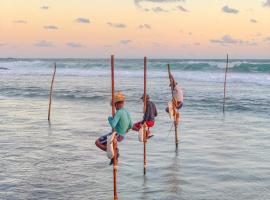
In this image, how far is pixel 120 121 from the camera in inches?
457

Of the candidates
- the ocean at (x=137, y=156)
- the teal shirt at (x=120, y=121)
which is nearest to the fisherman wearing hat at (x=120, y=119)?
the teal shirt at (x=120, y=121)

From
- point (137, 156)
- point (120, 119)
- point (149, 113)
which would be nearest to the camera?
point (120, 119)

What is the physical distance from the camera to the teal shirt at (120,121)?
37.3ft

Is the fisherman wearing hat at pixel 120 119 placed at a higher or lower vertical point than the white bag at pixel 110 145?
higher

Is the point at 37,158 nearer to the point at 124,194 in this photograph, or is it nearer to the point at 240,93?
the point at 124,194

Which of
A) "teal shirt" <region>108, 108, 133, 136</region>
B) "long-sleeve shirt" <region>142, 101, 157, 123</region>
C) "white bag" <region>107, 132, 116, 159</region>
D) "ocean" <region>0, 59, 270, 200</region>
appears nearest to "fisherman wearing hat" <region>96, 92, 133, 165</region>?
"teal shirt" <region>108, 108, 133, 136</region>

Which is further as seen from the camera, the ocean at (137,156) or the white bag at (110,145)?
the ocean at (137,156)

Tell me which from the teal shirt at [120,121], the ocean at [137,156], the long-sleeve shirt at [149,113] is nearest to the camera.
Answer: the teal shirt at [120,121]

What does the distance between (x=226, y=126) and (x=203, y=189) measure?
11871 mm

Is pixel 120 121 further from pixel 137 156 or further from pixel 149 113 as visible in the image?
pixel 137 156

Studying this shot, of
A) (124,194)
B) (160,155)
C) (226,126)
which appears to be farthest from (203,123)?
(124,194)

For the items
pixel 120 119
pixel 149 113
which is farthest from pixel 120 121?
pixel 149 113

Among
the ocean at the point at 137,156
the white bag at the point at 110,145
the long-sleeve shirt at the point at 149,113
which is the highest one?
the long-sleeve shirt at the point at 149,113

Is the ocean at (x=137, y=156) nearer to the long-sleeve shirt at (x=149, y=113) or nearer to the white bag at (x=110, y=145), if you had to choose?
the long-sleeve shirt at (x=149, y=113)
